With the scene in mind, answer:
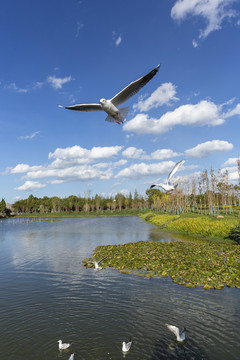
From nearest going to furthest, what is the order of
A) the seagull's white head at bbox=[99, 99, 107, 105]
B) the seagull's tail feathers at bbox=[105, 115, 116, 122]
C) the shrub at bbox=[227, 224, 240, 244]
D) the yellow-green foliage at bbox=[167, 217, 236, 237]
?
the seagull's white head at bbox=[99, 99, 107, 105] < the seagull's tail feathers at bbox=[105, 115, 116, 122] < the shrub at bbox=[227, 224, 240, 244] < the yellow-green foliage at bbox=[167, 217, 236, 237]

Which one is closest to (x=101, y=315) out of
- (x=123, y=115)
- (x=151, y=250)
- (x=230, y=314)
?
(x=230, y=314)

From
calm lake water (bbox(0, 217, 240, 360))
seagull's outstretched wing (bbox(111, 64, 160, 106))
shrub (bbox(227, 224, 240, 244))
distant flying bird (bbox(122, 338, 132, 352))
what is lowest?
calm lake water (bbox(0, 217, 240, 360))

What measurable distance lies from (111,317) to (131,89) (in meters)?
6.67

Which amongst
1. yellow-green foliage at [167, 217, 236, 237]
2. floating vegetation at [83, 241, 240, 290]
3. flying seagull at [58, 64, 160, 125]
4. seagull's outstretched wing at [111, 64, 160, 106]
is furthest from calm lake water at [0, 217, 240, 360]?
yellow-green foliage at [167, 217, 236, 237]

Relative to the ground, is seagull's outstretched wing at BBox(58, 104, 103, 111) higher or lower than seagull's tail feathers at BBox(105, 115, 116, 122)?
higher

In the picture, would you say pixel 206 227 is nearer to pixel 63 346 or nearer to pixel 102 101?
pixel 102 101

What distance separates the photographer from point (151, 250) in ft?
51.8

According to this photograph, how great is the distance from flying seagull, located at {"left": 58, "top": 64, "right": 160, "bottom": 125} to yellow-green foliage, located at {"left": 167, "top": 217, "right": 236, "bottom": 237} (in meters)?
16.3

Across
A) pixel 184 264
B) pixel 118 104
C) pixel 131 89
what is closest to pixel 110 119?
pixel 118 104

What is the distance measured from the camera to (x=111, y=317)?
7.21m

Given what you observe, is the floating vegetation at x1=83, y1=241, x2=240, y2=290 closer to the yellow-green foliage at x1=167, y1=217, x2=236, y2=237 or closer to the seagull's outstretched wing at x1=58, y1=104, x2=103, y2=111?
the yellow-green foliage at x1=167, y1=217, x2=236, y2=237

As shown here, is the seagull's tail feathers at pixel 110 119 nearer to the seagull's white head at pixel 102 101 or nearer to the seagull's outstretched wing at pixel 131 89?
the seagull's outstretched wing at pixel 131 89

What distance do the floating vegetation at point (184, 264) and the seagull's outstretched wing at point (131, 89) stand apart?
24.4 feet

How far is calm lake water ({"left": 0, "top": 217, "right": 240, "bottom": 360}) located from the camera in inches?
221
